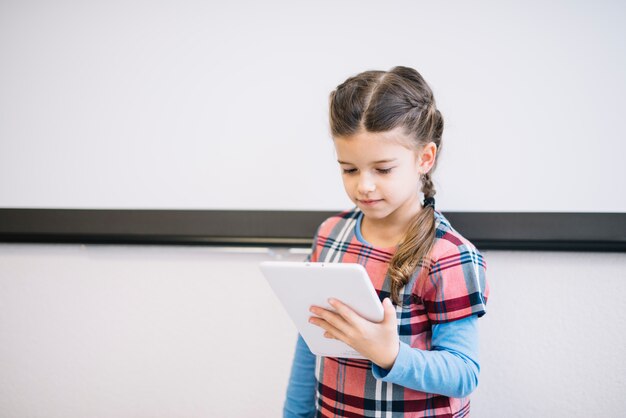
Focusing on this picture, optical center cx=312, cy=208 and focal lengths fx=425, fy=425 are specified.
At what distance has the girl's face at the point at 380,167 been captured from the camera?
1.99ft

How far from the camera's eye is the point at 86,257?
1.05 m

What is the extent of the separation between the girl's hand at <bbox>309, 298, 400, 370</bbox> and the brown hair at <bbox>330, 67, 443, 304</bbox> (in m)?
0.08

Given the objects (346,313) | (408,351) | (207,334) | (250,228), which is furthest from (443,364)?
(207,334)

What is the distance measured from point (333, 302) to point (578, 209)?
0.58m

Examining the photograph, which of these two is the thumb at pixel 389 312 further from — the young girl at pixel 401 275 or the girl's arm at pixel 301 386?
the girl's arm at pixel 301 386

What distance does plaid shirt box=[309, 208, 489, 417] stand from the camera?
618 mm

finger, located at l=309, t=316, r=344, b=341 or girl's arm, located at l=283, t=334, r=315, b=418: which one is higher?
finger, located at l=309, t=316, r=344, b=341

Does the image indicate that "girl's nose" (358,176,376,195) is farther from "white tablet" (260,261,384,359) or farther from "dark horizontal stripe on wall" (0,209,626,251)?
"dark horizontal stripe on wall" (0,209,626,251)

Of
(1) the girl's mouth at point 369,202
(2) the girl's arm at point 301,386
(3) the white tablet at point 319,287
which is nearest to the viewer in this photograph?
(3) the white tablet at point 319,287

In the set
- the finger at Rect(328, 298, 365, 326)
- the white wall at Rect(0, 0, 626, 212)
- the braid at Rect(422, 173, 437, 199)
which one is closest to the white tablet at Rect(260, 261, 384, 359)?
the finger at Rect(328, 298, 365, 326)

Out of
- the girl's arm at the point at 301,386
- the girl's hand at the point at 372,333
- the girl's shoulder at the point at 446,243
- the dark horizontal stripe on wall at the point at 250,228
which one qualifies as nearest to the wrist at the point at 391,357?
the girl's hand at the point at 372,333

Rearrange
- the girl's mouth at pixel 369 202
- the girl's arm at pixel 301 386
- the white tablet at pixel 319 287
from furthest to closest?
the girl's arm at pixel 301 386 → the girl's mouth at pixel 369 202 → the white tablet at pixel 319 287

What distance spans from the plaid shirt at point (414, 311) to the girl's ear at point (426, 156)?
0.09 metres

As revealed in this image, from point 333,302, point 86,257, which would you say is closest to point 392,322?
point 333,302
